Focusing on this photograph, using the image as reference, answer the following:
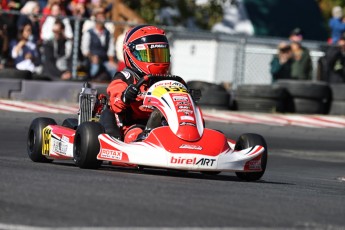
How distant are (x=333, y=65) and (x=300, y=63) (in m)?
0.68

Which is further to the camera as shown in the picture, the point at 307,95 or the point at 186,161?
the point at 307,95

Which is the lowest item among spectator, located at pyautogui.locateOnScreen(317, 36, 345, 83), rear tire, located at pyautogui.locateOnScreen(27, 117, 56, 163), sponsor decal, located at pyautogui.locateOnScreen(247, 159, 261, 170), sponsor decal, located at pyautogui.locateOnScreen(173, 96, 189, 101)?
spectator, located at pyautogui.locateOnScreen(317, 36, 345, 83)

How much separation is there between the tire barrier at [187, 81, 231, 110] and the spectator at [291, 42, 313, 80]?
85.5 inches

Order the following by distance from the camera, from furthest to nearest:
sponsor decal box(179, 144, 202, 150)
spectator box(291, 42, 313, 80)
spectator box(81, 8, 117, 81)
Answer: spectator box(291, 42, 313, 80)
spectator box(81, 8, 117, 81)
sponsor decal box(179, 144, 202, 150)

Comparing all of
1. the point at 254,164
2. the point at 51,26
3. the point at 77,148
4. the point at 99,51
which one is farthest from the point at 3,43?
the point at 254,164

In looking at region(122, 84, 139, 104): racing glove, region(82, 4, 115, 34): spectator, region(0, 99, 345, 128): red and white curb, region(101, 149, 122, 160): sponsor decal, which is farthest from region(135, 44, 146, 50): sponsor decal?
region(82, 4, 115, 34): spectator

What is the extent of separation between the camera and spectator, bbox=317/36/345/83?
701 inches

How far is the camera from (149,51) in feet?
29.5

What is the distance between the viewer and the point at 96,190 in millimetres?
6133

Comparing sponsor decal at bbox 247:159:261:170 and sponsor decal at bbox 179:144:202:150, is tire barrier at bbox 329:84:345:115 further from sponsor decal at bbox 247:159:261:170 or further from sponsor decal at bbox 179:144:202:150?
sponsor decal at bbox 179:144:202:150

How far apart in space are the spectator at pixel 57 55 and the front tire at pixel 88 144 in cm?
785

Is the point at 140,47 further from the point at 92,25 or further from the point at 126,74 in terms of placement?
the point at 92,25

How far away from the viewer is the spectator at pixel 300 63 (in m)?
17.4

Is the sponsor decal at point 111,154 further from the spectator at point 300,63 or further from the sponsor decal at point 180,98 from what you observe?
the spectator at point 300,63
